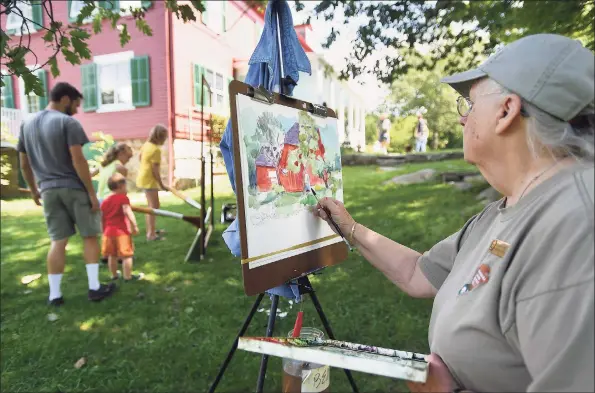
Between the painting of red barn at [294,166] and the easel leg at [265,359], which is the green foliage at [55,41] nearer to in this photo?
the painting of red barn at [294,166]

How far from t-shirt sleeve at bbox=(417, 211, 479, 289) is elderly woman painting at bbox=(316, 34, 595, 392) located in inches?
6.9

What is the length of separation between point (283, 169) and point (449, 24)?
14.6ft

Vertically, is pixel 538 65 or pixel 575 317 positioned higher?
pixel 538 65

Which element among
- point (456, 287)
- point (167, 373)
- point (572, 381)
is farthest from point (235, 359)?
point (572, 381)

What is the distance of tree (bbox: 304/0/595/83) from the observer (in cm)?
369

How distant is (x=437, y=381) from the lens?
106 cm

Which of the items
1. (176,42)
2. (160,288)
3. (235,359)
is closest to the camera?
(235,359)

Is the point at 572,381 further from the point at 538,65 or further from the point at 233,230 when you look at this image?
the point at 233,230

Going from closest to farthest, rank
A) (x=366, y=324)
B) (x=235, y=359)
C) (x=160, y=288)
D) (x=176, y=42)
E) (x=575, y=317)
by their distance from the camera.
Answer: (x=575, y=317), (x=235, y=359), (x=366, y=324), (x=160, y=288), (x=176, y=42)

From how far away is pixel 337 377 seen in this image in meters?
2.78

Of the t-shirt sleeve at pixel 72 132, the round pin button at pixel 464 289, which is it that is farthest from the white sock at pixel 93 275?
the round pin button at pixel 464 289

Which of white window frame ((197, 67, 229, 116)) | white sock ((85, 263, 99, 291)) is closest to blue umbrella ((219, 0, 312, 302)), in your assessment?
white sock ((85, 263, 99, 291))

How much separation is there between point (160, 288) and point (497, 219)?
3687 millimetres

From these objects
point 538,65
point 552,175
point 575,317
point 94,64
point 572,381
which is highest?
point 94,64
